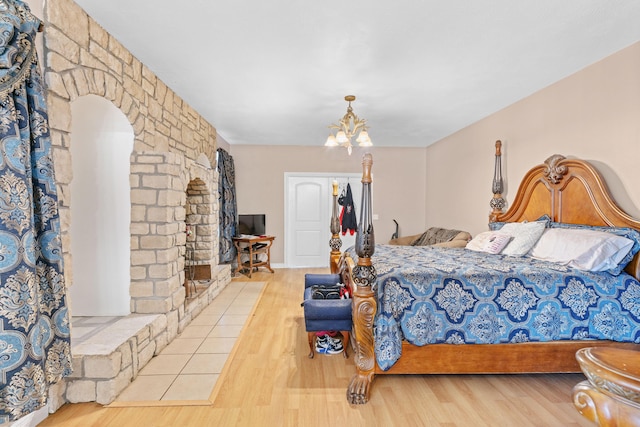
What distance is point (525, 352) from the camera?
7.30 ft

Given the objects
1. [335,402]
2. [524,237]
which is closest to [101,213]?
[335,402]

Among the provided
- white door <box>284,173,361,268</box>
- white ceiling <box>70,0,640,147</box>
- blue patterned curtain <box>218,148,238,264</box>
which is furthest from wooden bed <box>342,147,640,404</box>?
white door <box>284,173,361,268</box>

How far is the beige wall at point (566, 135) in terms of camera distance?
2.41 metres

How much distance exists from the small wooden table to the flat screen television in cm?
28

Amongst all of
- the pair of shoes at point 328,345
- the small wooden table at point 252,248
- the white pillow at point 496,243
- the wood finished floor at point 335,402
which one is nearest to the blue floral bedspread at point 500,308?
the wood finished floor at point 335,402

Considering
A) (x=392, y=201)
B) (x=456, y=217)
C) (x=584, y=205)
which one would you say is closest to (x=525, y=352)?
(x=584, y=205)

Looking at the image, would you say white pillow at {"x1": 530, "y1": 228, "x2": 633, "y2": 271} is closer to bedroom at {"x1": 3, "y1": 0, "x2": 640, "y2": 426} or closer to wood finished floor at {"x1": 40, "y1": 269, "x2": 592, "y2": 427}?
bedroom at {"x1": 3, "y1": 0, "x2": 640, "y2": 426}

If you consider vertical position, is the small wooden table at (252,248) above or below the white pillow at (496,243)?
below

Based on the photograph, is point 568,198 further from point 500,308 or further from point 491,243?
point 500,308

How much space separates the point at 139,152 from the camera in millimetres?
2691

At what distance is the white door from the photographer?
6.25 metres

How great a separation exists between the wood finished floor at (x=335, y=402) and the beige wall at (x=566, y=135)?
163 centimetres

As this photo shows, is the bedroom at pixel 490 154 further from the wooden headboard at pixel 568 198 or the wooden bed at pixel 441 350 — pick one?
the wooden bed at pixel 441 350

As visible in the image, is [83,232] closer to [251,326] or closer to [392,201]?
[251,326]
